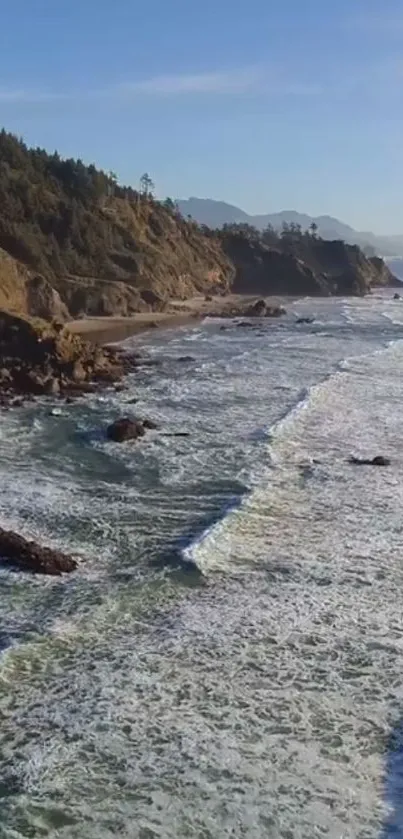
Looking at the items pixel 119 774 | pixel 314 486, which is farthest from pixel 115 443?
pixel 119 774

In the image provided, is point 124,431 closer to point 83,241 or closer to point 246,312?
point 83,241

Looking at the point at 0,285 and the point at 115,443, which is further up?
the point at 0,285

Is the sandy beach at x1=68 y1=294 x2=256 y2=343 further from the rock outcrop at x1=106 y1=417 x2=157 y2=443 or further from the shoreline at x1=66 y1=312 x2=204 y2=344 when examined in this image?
the rock outcrop at x1=106 y1=417 x2=157 y2=443

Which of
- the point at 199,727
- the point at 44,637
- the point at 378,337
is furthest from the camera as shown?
the point at 378,337

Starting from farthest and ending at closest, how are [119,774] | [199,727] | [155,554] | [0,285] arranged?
[0,285] → [155,554] → [199,727] → [119,774]

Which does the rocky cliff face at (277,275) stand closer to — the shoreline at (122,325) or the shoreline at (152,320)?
the shoreline at (152,320)

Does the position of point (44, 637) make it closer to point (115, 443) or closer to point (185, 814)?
point (185, 814)

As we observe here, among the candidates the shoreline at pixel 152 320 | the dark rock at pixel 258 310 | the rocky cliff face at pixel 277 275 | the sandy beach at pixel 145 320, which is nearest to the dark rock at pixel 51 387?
the shoreline at pixel 152 320
